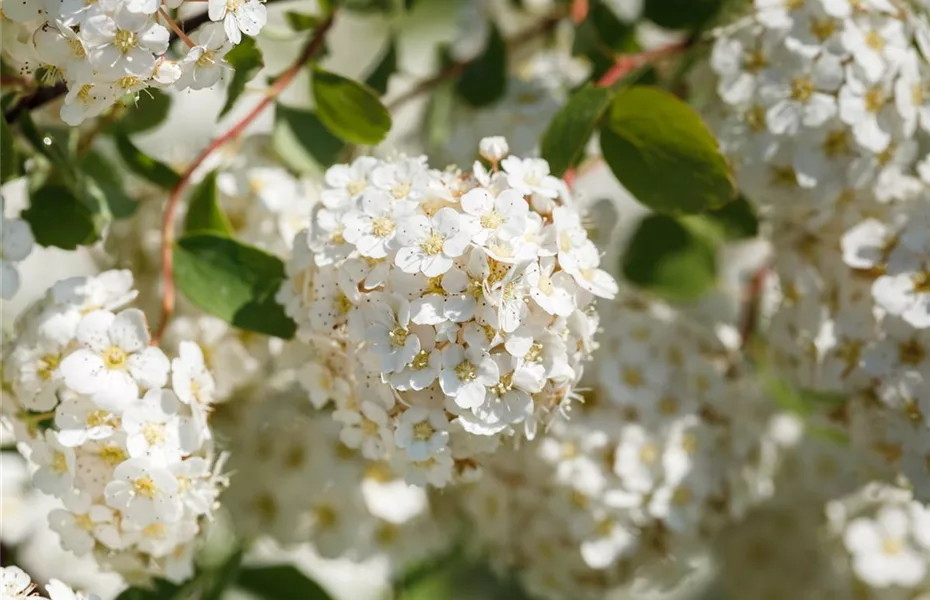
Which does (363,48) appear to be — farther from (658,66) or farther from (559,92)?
(658,66)

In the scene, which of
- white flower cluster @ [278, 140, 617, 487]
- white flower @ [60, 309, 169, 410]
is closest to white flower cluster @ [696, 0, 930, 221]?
white flower cluster @ [278, 140, 617, 487]

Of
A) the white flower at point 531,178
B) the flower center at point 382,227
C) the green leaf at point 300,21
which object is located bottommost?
the green leaf at point 300,21

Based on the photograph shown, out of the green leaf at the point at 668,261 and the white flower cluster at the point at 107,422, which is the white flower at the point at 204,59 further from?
the green leaf at the point at 668,261

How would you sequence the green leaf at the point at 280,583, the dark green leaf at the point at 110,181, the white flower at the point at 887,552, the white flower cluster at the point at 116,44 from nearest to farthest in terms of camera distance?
the white flower cluster at the point at 116,44, the dark green leaf at the point at 110,181, the green leaf at the point at 280,583, the white flower at the point at 887,552

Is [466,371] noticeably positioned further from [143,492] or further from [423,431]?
[143,492]

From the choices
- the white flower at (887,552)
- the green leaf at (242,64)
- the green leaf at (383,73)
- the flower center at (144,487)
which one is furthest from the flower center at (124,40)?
the white flower at (887,552)

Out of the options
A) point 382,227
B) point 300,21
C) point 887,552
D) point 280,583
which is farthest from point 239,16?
point 887,552

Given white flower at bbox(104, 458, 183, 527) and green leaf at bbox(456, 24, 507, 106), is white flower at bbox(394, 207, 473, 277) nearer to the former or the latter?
white flower at bbox(104, 458, 183, 527)
